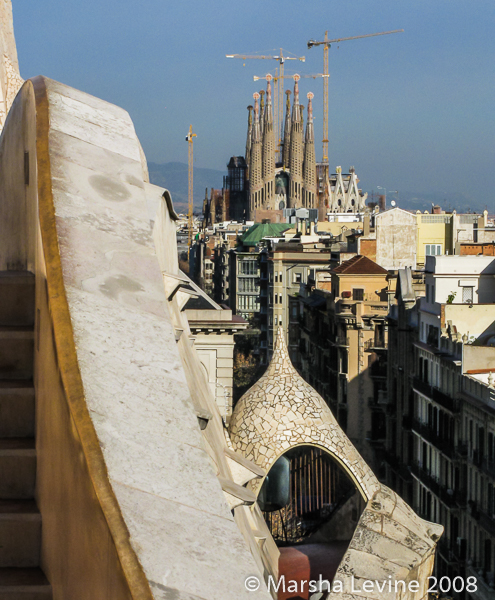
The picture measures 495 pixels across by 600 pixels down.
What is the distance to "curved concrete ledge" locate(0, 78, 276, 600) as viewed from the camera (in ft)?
7.24

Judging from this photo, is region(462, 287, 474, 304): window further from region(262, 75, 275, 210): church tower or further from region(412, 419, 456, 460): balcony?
region(262, 75, 275, 210): church tower

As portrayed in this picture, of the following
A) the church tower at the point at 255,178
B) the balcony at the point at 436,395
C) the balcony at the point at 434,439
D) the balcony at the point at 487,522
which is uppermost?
the church tower at the point at 255,178

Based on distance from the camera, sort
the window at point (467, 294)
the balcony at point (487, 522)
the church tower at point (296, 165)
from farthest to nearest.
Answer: the church tower at point (296, 165) → the window at point (467, 294) → the balcony at point (487, 522)

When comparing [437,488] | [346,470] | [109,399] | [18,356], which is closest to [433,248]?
[437,488]

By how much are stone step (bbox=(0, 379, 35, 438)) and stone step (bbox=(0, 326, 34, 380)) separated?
132mm

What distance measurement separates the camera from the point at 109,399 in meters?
2.50

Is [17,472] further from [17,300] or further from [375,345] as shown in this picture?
[375,345]

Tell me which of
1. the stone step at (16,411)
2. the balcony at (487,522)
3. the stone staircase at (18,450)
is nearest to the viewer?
the stone staircase at (18,450)

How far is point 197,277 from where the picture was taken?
135m

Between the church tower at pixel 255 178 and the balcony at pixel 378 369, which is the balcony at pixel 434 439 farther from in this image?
the church tower at pixel 255 178

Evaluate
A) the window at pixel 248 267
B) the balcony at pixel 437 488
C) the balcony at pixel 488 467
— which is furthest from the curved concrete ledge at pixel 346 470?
the window at pixel 248 267

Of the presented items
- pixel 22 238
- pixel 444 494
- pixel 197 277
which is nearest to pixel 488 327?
pixel 444 494

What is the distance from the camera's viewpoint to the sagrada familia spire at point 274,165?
185438mm

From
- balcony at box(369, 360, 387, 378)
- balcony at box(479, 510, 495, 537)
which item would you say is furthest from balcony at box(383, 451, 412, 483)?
balcony at box(479, 510, 495, 537)
